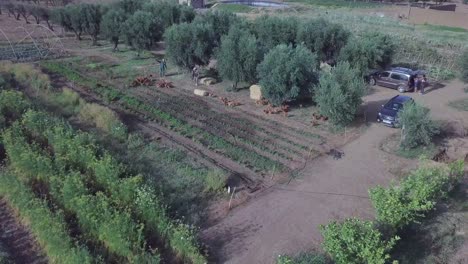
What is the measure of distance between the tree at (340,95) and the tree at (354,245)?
439 inches

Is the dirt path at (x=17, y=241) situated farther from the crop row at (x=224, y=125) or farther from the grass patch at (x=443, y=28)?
the grass patch at (x=443, y=28)

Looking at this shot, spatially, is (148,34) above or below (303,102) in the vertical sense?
above

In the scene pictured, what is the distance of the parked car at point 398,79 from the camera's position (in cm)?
2809

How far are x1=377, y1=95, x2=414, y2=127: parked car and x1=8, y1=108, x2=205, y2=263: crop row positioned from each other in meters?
14.2

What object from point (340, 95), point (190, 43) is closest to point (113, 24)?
point (190, 43)

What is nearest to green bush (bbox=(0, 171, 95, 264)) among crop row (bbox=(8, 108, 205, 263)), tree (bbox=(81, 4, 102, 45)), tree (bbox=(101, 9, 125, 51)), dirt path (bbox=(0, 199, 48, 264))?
dirt path (bbox=(0, 199, 48, 264))

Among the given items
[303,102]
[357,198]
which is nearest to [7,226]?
[357,198]

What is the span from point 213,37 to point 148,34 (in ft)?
25.9

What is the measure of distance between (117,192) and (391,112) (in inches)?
611

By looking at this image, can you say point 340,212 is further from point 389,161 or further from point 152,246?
point 152,246

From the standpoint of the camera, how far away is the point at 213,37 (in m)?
31.7

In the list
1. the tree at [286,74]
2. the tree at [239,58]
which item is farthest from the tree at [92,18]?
the tree at [286,74]

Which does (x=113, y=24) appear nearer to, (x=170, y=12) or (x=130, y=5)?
(x=170, y=12)

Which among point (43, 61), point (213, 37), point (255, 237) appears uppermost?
point (213, 37)
